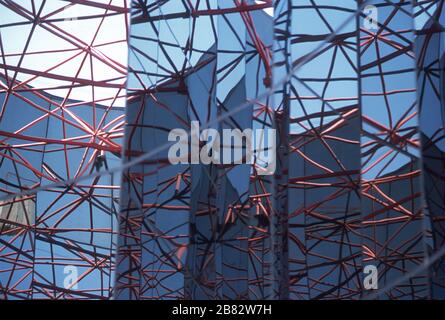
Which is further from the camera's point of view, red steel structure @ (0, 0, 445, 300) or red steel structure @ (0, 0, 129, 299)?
red steel structure @ (0, 0, 129, 299)

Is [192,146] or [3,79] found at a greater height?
[3,79]

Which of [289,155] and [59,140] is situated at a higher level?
[59,140]

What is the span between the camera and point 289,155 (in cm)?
1466

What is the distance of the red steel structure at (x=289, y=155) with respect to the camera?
1342 centimetres

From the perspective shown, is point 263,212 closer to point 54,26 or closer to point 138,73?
point 138,73

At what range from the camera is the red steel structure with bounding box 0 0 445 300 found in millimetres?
13422

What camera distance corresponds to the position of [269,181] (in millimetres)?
14180

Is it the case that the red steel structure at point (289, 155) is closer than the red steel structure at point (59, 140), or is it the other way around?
the red steel structure at point (289, 155)

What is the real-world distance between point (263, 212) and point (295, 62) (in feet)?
10.7

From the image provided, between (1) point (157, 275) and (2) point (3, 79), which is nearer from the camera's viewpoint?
(1) point (157, 275)

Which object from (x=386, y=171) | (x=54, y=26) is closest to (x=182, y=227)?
(x=386, y=171)

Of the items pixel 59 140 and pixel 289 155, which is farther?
pixel 59 140
